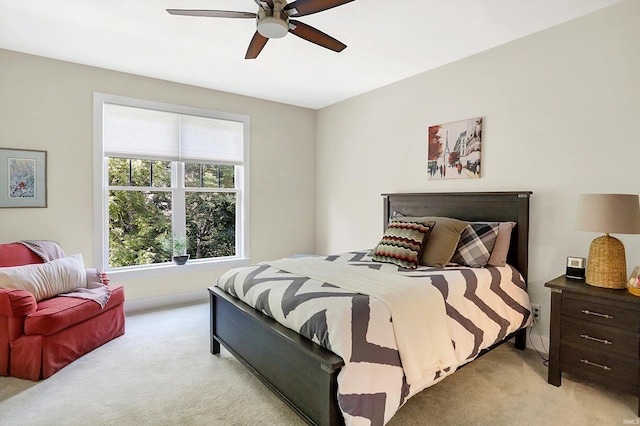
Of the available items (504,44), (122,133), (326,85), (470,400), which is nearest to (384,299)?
(470,400)

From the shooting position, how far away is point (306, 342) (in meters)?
1.76

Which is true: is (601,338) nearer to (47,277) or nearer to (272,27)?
(272,27)

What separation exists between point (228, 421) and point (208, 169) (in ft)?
10.3

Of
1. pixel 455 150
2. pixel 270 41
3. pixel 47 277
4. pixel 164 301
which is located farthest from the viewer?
pixel 164 301

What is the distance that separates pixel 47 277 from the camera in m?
2.67

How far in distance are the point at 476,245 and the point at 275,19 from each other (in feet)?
7.29

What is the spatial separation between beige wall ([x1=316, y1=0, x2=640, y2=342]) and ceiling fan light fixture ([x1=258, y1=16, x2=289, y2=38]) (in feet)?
6.81

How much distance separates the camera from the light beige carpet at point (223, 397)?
76.6 inches

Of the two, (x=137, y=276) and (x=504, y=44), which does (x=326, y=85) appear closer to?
(x=504, y=44)

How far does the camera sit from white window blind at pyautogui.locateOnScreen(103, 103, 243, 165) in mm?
3713

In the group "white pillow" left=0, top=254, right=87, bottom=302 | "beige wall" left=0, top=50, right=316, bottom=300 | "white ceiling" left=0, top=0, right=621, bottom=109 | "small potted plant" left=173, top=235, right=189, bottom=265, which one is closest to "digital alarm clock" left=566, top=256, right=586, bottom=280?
"white ceiling" left=0, top=0, right=621, bottom=109

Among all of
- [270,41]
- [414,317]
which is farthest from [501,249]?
[270,41]

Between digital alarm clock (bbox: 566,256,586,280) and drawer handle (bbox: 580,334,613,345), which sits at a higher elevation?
digital alarm clock (bbox: 566,256,586,280)

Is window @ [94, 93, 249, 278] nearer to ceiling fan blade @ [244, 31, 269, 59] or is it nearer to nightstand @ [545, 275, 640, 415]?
ceiling fan blade @ [244, 31, 269, 59]
